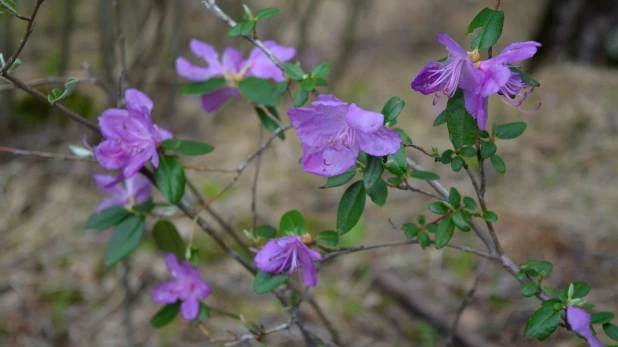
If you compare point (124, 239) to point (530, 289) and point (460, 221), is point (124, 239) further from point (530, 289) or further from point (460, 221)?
point (530, 289)

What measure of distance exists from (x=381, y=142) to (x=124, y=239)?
682 millimetres

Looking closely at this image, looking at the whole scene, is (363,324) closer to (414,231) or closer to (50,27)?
(414,231)

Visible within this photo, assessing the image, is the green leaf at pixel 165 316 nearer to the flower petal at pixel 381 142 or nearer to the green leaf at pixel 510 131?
the flower petal at pixel 381 142

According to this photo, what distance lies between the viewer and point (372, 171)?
88 centimetres

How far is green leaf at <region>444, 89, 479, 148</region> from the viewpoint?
2.70 ft

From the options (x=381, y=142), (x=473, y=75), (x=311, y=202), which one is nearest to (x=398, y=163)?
(x=381, y=142)

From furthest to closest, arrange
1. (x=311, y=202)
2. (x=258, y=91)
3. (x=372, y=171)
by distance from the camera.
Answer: (x=311, y=202), (x=258, y=91), (x=372, y=171)

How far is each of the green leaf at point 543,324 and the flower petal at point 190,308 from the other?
26.8 inches

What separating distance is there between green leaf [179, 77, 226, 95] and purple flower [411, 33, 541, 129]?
55 centimetres

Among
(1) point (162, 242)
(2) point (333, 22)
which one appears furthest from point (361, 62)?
(1) point (162, 242)

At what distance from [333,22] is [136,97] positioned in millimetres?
4364

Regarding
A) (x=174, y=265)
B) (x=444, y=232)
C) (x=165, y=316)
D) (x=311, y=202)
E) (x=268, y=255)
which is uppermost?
(x=444, y=232)

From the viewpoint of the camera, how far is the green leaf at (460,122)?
82 centimetres

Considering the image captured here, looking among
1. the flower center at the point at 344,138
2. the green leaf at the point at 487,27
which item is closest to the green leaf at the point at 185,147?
the flower center at the point at 344,138
